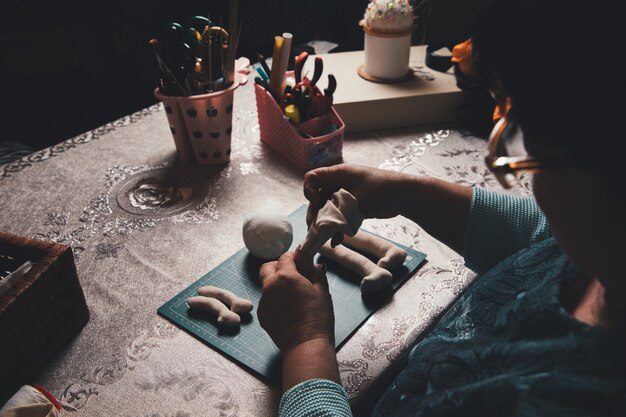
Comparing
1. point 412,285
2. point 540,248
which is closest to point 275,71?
point 412,285

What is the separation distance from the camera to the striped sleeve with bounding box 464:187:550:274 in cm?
88

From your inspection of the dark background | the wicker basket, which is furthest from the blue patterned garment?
the dark background

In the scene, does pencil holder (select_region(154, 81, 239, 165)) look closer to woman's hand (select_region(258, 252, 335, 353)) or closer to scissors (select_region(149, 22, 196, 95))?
scissors (select_region(149, 22, 196, 95))

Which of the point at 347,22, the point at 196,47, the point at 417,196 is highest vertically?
the point at 196,47

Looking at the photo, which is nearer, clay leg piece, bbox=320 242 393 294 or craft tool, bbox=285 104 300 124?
clay leg piece, bbox=320 242 393 294

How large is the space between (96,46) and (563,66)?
9.48 ft

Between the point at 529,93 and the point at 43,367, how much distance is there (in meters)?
0.73

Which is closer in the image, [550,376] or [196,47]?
[550,376]

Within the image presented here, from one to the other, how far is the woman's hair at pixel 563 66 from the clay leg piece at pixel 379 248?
455mm

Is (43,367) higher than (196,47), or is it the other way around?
(196,47)

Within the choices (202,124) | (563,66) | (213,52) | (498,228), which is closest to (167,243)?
(202,124)

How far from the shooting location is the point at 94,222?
109 cm

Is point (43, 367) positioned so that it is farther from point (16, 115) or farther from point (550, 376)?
point (16, 115)

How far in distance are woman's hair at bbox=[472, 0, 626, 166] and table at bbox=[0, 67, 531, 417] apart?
0.44 metres
